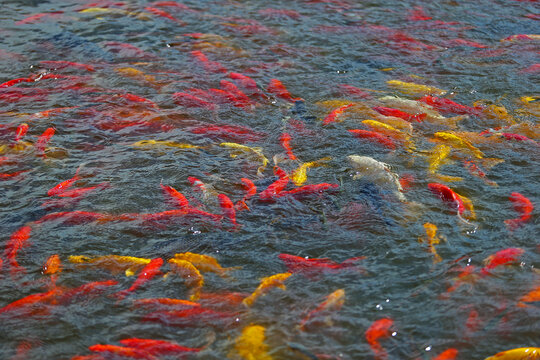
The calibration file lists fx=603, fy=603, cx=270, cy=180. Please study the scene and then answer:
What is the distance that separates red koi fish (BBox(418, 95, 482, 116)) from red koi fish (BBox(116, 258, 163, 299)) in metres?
4.02

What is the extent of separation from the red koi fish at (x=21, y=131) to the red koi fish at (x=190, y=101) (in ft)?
5.61

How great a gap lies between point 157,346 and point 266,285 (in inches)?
37.3

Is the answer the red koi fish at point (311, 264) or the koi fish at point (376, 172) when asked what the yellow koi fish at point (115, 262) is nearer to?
the red koi fish at point (311, 264)

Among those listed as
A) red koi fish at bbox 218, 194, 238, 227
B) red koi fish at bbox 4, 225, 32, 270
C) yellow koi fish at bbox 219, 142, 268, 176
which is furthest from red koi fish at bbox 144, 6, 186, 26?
red koi fish at bbox 4, 225, 32, 270

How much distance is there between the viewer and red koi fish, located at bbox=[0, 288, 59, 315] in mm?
4168

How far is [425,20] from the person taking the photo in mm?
9836

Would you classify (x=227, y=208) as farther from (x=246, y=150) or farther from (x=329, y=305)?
(x=329, y=305)

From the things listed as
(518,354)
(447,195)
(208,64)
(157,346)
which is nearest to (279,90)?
(208,64)

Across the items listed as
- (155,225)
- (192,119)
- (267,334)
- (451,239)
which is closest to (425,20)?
(192,119)

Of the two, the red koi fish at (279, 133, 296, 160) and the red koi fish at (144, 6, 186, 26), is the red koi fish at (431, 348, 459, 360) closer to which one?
the red koi fish at (279, 133, 296, 160)

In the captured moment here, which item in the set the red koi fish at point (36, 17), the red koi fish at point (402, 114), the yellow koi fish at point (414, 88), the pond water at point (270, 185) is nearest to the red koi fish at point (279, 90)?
the pond water at point (270, 185)

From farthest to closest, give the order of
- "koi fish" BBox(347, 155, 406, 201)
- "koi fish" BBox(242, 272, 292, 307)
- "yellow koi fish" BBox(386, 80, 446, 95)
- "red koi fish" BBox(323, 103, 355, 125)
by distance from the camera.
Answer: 1. "yellow koi fish" BBox(386, 80, 446, 95)
2. "red koi fish" BBox(323, 103, 355, 125)
3. "koi fish" BBox(347, 155, 406, 201)
4. "koi fish" BBox(242, 272, 292, 307)

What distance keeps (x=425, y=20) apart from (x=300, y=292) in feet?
22.5

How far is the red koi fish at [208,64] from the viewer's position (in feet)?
26.3
